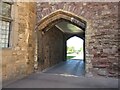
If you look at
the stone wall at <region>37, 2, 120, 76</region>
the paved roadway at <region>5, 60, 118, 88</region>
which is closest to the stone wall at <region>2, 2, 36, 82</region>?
the paved roadway at <region>5, 60, 118, 88</region>

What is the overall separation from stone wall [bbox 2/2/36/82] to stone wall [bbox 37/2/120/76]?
158 centimetres

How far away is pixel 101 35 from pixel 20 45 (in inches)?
105

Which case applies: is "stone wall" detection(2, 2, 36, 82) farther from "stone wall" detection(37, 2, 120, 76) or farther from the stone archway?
"stone wall" detection(37, 2, 120, 76)

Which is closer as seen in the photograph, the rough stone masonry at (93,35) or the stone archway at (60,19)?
the rough stone masonry at (93,35)

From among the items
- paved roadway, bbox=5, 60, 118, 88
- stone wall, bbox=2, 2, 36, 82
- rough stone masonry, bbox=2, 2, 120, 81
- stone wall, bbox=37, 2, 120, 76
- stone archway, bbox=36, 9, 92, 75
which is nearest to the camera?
paved roadway, bbox=5, 60, 118, 88

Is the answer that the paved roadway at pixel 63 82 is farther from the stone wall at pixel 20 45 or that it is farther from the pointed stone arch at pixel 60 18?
the pointed stone arch at pixel 60 18

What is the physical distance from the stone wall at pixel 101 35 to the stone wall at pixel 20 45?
62.4 inches

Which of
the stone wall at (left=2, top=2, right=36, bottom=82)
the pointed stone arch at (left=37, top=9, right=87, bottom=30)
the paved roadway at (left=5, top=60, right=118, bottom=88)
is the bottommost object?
the paved roadway at (left=5, top=60, right=118, bottom=88)

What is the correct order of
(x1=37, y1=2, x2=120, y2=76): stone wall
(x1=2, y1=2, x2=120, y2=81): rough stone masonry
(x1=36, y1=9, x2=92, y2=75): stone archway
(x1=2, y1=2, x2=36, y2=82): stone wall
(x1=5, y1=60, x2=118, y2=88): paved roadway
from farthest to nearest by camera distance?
(x1=36, y1=9, x2=92, y2=75): stone archway, (x1=37, y1=2, x2=120, y2=76): stone wall, (x1=2, y1=2, x2=120, y2=81): rough stone masonry, (x1=2, y1=2, x2=36, y2=82): stone wall, (x1=5, y1=60, x2=118, y2=88): paved roadway

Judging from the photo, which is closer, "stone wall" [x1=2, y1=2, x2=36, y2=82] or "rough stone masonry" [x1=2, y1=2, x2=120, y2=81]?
"stone wall" [x1=2, y1=2, x2=36, y2=82]

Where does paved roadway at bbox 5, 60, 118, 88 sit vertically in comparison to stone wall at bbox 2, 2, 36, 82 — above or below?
below

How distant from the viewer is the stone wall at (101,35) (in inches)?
261

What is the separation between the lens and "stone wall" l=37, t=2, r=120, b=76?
21.7 feet

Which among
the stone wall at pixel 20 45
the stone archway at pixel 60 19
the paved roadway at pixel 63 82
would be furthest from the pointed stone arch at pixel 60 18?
the paved roadway at pixel 63 82
